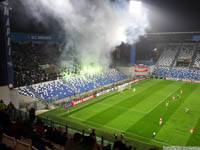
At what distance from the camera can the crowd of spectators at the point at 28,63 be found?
2864cm

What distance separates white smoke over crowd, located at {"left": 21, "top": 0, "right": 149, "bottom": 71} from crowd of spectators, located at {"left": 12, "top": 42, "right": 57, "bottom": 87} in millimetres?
4678

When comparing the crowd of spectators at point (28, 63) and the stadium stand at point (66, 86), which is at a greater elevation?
the crowd of spectators at point (28, 63)

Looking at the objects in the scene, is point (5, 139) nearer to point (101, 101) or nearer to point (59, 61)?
point (101, 101)

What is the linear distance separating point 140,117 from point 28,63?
19595mm

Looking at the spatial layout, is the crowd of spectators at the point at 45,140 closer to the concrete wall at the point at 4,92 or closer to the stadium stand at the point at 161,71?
the concrete wall at the point at 4,92

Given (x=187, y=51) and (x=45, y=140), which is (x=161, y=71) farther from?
(x=45, y=140)

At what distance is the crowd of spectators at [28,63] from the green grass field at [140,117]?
736 cm

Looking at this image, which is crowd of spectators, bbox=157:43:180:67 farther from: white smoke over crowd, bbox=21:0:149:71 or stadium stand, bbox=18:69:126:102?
white smoke over crowd, bbox=21:0:149:71

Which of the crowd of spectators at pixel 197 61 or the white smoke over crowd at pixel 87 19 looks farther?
the crowd of spectators at pixel 197 61

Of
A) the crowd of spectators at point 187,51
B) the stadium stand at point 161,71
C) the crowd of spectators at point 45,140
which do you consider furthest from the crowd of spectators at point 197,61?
the crowd of spectators at point 45,140

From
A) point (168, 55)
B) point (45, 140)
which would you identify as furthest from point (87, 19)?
point (168, 55)

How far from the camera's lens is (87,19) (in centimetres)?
2305

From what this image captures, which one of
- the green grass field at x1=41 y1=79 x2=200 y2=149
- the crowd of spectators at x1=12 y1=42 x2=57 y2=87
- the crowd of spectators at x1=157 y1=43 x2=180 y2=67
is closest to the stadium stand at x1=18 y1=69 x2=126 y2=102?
the crowd of spectators at x1=12 y1=42 x2=57 y2=87

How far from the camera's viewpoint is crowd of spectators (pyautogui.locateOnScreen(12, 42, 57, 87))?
2864cm
